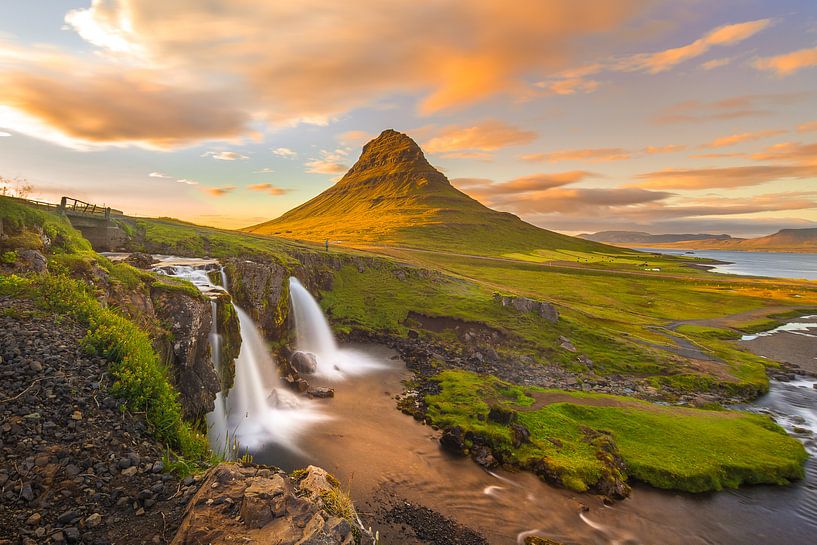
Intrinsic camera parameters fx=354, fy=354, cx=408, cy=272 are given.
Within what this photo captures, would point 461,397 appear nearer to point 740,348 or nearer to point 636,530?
point 636,530

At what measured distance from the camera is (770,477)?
26.9 metres

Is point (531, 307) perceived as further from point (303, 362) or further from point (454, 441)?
point (303, 362)

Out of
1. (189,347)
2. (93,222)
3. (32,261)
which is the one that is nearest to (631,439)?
(189,347)

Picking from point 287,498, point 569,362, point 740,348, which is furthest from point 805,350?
point 287,498

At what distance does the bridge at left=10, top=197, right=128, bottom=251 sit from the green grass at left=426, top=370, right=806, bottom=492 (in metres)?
39.3

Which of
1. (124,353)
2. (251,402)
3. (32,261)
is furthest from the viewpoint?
(251,402)

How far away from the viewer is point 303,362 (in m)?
42.4

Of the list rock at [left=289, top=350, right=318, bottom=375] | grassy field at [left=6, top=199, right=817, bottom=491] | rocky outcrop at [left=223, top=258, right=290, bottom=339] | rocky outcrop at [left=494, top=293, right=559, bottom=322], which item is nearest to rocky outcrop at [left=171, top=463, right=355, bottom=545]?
grassy field at [left=6, top=199, right=817, bottom=491]

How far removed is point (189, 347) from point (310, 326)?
29652 mm

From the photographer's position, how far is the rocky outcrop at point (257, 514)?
7.68m

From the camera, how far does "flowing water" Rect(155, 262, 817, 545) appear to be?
2142cm

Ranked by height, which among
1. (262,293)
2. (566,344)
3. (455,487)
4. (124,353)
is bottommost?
(455,487)

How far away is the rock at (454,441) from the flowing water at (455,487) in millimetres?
806

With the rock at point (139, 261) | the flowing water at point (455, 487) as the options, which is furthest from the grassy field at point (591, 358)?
the rock at point (139, 261)
